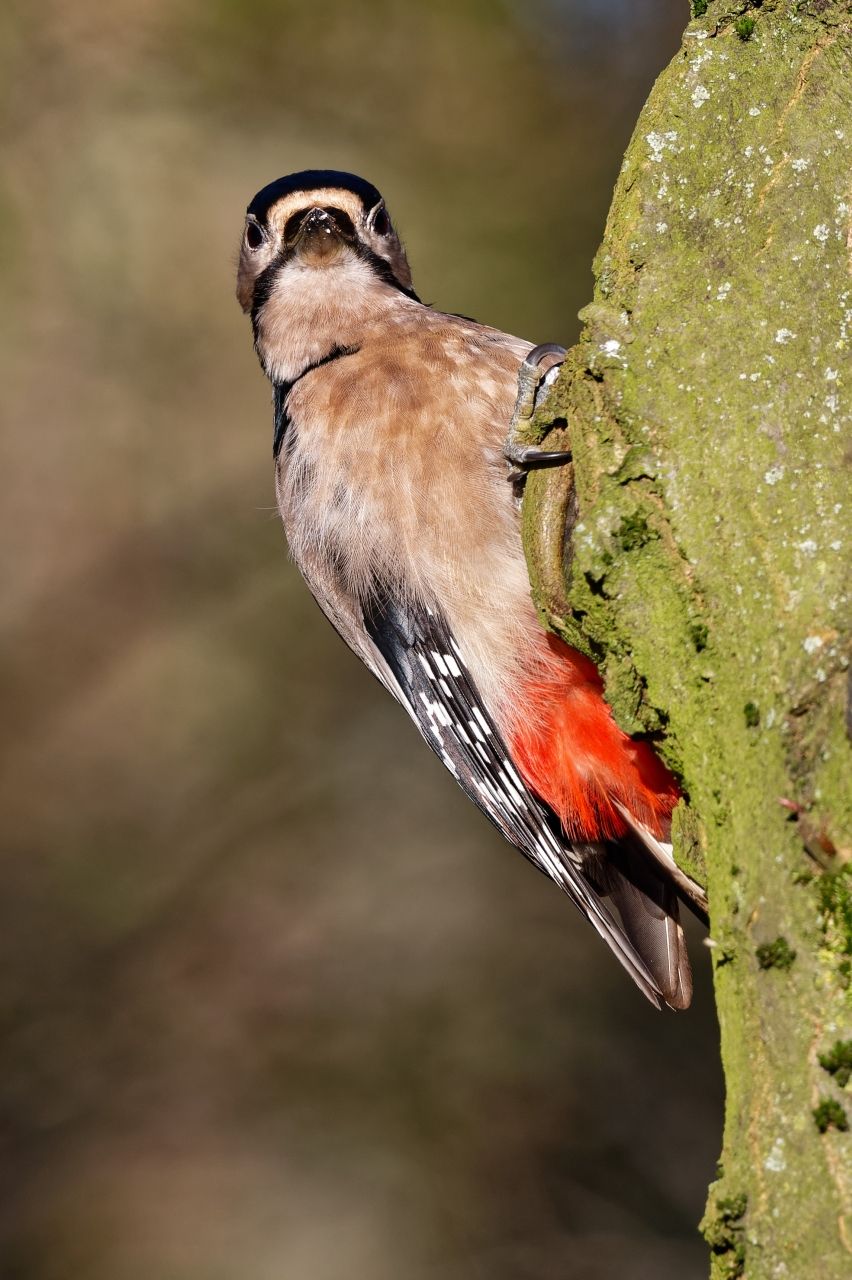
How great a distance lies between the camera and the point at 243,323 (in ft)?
22.8

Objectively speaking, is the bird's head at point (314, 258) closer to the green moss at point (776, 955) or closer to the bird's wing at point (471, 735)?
the bird's wing at point (471, 735)

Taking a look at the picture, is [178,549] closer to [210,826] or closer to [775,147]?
[210,826]

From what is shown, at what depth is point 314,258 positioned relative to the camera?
343cm

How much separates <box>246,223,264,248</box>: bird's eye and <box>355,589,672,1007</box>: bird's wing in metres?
1.32

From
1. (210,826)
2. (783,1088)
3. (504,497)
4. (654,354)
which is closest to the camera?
(783,1088)

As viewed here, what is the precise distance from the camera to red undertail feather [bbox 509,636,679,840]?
2.85 meters

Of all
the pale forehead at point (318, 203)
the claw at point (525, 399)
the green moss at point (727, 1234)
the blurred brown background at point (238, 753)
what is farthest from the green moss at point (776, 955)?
the blurred brown background at point (238, 753)

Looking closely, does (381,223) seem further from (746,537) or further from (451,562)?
(746,537)

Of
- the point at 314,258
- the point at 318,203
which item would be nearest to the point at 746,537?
the point at 314,258

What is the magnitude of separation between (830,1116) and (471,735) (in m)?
1.73

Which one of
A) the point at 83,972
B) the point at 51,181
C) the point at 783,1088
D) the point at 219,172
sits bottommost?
the point at 783,1088

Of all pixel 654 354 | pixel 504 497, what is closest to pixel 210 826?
pixel 504 497

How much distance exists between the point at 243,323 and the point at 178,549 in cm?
139

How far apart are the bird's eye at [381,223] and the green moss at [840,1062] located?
2.84 meters
